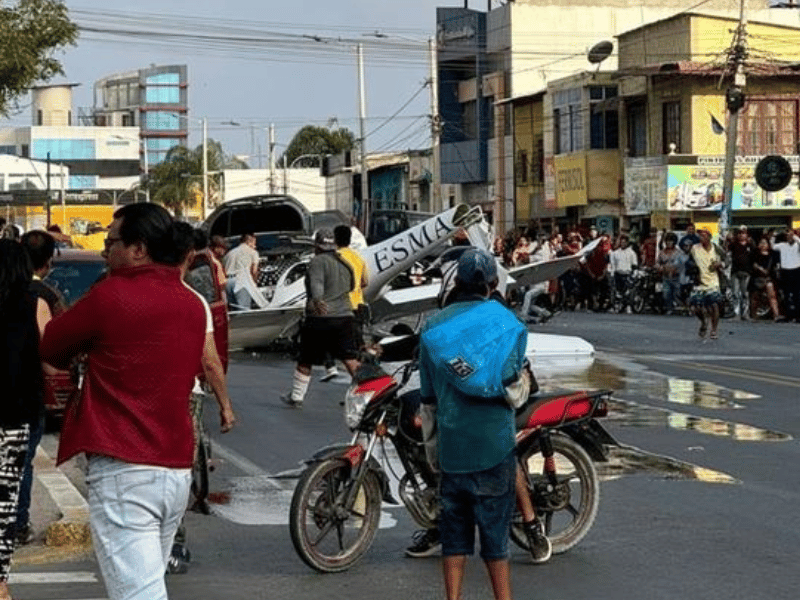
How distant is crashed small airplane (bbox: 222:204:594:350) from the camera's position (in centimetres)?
2608

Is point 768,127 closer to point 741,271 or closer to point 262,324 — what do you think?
point 741,271

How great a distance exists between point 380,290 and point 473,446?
62.1 feet

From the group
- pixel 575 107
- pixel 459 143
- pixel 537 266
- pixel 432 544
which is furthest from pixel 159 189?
pixel 432 544

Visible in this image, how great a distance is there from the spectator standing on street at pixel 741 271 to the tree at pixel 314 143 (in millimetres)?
86467

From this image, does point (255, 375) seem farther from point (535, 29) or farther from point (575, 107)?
point (535, 29)

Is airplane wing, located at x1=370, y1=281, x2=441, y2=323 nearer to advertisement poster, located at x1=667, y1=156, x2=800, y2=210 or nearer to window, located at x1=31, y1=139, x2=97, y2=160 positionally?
advertisement poster, located at x1=667, y1=156, x2=800, y2=210

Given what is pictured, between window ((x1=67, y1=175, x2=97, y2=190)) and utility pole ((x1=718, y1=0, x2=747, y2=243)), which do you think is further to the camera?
window ((x1=67, y1=175, x2=97, y2=190))

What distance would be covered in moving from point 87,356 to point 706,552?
4678 millimetres

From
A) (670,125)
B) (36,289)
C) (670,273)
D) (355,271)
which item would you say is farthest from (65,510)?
(670,125)

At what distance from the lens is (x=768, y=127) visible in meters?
54.5

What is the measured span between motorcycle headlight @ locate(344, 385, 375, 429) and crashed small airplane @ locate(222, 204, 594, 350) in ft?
52.4

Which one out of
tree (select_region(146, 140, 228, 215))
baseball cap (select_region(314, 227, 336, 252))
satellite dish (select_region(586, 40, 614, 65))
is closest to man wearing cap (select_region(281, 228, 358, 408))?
baseball cap (select_region(314, 227, 336, 252))

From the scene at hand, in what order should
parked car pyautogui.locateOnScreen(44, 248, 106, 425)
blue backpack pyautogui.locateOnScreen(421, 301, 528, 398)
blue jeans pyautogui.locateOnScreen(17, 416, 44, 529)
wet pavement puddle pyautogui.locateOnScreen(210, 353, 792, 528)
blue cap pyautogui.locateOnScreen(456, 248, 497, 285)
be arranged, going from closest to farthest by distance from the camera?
blue backpack pyautogui.locateOnScreen(421, 301, 528, 398) < blue cap pyautogui.locateOnScreen(456, 248, 497, 285) < blue jeans pyautogui.locateOnScreen(17, 416, 44, 529) < wet pavement puddle pyautogui.locateOnScreen(210, 353, 792, 528) < parked car pyautogui.locateOnScreen(44, 248, 106, 425)

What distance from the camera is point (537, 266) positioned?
30141mm
